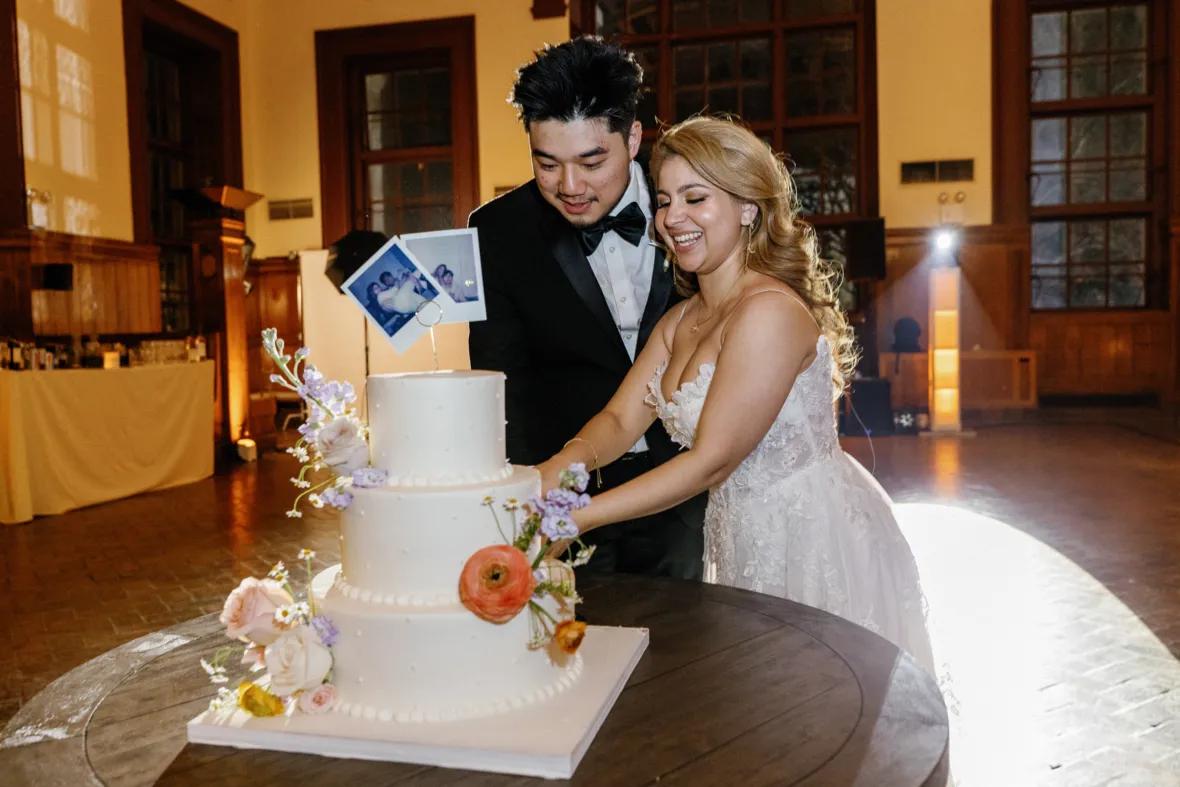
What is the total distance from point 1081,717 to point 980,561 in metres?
1.94

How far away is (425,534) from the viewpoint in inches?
56.8

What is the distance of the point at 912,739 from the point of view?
1.31 meters

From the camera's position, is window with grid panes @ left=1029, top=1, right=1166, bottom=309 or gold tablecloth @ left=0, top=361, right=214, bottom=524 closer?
gold tablecloth @ left=0, top=361, right=214, bottom=524

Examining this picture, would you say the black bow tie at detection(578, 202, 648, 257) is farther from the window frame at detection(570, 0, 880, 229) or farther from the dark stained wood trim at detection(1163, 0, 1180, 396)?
the dark stained wood trim at detection(1163, 0, 1180, 396)

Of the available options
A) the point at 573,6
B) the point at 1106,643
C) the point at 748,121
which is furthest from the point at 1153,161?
the point at 1106,643

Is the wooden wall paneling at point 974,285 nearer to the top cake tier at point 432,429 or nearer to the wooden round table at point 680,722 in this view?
the wooden round table at point 680,722

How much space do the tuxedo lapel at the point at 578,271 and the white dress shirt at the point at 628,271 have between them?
0.11 ft

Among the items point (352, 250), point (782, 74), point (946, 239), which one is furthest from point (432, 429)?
point (782, 74)

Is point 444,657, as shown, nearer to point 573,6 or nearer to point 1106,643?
point 1106,643

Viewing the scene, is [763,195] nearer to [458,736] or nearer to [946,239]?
[458,736]

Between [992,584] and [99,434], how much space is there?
6.11m

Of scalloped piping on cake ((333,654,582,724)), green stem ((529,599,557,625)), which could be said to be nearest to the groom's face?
green stem ((529,599,557,625))

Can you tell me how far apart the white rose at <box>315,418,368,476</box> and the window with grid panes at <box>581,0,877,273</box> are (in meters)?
10.6

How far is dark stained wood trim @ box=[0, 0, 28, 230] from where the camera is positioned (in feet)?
27.3
